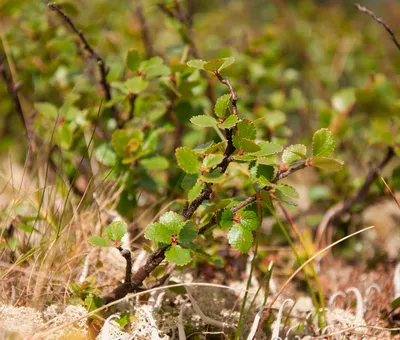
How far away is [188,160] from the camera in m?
0.97

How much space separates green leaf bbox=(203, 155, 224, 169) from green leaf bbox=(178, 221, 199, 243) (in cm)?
12

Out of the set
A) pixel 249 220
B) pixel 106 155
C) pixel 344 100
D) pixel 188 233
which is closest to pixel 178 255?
pixel 188 233

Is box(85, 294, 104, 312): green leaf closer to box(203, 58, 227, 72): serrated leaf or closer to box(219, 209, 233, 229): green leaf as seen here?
box(219, 209, 233, 229): green leaf

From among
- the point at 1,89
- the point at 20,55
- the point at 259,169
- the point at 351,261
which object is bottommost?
the point at 351,261

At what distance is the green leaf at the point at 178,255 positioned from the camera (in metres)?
0.93

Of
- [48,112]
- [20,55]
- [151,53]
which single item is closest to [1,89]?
[20,55]

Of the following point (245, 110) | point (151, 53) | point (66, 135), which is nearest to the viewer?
point (66, 135)

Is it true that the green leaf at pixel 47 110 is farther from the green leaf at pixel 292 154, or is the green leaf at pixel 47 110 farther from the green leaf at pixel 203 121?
the green leaf at pixel 292 154

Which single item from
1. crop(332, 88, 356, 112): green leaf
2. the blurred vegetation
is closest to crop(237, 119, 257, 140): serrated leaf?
the blurred vegetation

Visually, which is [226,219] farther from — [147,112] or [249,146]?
Answer: [147,112]

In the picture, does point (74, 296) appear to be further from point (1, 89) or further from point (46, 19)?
point (46, 19)

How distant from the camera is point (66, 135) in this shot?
1.51 m

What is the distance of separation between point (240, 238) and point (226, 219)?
49 millimetres

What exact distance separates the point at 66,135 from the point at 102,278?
489 mm
